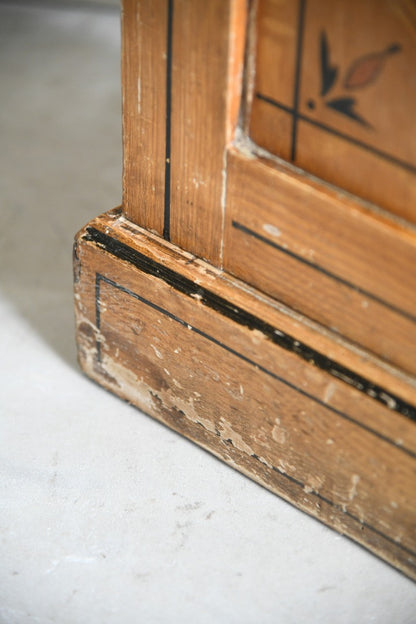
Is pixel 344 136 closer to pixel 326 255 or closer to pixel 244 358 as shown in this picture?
pixel 326 255

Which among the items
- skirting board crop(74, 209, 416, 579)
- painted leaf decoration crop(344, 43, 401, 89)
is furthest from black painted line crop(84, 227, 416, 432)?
painted leaf decoration crop(344, 43, 401, 89)

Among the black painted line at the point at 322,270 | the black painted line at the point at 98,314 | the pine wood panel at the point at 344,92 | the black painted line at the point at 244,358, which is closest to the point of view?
the pine wood panel at the point at 344,92

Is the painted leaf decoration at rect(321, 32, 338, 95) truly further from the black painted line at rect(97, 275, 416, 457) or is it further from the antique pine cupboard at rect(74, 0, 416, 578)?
the black painted line at rect(97, 275, 416, 457)

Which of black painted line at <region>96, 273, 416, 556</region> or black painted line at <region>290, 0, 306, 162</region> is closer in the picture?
black painted line at <region>290, 0, 306, 162</region>

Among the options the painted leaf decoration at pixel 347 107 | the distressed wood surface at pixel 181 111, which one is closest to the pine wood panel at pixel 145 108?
the distressed wood surface at pixel 181 111

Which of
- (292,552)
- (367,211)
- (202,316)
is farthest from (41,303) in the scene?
(367,211)

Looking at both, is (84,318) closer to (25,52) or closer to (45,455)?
(45,455)

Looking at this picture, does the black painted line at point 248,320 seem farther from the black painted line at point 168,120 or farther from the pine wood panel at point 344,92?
the pine wood panel at point 344,92
